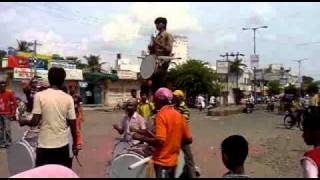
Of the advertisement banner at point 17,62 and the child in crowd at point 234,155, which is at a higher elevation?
the advertisement banner at point 17,62

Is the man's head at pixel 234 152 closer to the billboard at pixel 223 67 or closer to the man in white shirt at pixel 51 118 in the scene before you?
the man in white shirt at pixel 51 118

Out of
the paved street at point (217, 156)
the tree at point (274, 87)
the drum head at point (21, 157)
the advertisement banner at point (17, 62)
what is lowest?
the tree at point (274, 87)

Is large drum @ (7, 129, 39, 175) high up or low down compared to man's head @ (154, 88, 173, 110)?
down

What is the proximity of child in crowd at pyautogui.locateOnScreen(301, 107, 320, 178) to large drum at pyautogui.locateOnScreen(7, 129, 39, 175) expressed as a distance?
3520mm

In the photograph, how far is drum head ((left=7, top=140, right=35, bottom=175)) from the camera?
21.1 ft

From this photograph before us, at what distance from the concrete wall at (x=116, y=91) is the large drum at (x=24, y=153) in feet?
159

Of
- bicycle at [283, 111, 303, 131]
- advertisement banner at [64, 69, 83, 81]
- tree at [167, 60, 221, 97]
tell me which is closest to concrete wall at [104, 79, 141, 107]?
advertisement banner at [64, 69, 83, 81]

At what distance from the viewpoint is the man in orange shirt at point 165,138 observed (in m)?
5.42

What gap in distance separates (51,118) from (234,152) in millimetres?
2754

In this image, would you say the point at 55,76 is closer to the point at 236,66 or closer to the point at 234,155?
the point at 234,155

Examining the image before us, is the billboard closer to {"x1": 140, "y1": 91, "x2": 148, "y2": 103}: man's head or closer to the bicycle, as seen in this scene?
the bicycle

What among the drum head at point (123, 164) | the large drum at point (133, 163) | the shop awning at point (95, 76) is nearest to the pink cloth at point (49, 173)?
the large drum at point (133, 163)

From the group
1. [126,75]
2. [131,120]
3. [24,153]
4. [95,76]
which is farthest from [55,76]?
[126,75]

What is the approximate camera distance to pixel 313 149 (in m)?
3.85
